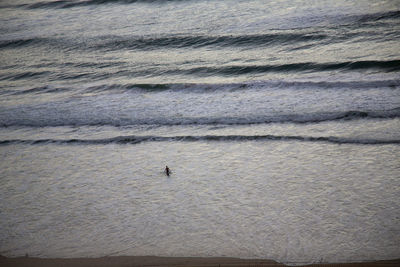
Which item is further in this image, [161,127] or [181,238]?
[161,127]

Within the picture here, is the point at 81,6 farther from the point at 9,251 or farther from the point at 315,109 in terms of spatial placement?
the point at 9,251

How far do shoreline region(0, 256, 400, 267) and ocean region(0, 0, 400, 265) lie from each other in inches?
3.7

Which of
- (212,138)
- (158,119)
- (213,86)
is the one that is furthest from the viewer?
(213,86)

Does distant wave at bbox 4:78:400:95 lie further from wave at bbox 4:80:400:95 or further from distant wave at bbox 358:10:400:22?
distant wave at bbox 358:10:400:22

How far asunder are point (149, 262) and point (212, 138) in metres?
2.65

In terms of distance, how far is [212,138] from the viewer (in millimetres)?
6508

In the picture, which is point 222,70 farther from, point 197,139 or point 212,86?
point 197,139

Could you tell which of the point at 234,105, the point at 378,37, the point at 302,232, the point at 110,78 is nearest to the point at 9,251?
the point at 302,232

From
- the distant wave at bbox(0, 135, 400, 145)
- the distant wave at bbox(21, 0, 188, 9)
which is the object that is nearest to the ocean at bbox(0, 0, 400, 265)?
the distant wave at bbox(0, 135, 400, 145)

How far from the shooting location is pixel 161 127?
280 inches

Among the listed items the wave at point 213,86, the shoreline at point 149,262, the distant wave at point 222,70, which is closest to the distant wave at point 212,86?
the wave at point 213,86

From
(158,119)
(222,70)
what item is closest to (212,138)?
(158,119)

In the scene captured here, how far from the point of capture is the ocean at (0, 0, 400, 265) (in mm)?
4477

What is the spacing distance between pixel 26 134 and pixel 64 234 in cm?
310
